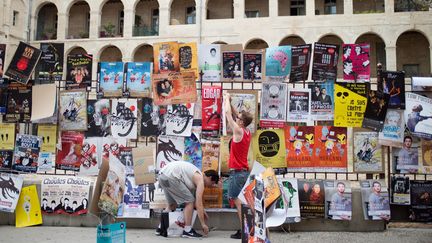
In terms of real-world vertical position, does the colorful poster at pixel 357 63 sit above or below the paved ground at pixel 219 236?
above

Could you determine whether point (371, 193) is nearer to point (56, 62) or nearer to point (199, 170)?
point (199, 170)

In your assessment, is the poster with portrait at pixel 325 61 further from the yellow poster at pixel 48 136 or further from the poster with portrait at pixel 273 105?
the yellow poster at pixel 48 136

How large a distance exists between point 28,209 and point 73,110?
1678 mm

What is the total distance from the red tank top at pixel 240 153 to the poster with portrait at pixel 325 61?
1575mm

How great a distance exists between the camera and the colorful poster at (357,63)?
6.27 metres

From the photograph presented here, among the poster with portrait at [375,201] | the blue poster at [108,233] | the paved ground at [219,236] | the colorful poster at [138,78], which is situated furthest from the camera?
the colorful poster at [138,78]

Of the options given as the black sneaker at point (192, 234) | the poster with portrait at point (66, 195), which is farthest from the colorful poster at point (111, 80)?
the black sneaker at point (192, 234)

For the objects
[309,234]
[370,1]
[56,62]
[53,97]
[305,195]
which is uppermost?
[370,1]

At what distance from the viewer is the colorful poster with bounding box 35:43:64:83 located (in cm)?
680

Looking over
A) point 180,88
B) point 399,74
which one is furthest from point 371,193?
point 180,88

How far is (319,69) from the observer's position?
20.8ft

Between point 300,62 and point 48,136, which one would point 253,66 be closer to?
point 300,62

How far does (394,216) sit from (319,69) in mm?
2418

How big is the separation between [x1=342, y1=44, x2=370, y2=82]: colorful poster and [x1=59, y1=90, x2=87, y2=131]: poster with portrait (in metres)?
4.06
